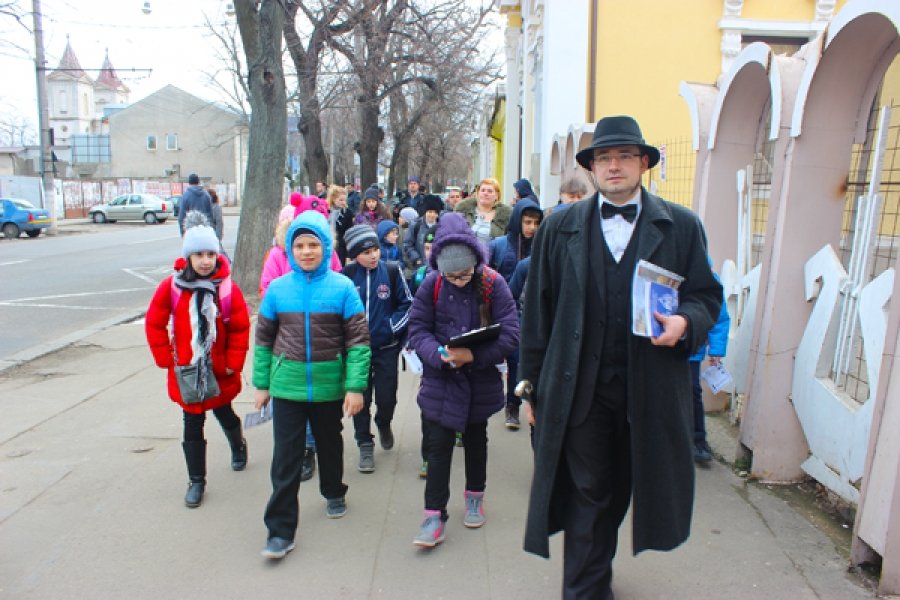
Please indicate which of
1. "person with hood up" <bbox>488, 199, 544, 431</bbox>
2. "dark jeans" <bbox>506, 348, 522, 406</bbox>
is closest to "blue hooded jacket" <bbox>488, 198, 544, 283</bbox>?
"person with hood up" <bbox>488, 199, 544, 431</bbox>

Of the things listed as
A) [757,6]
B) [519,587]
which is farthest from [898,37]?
[757,6]

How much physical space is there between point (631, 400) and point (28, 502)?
375cm

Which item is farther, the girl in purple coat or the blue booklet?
the girl in purple coat

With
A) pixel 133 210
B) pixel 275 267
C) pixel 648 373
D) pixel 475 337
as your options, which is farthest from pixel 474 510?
pixel 133 210

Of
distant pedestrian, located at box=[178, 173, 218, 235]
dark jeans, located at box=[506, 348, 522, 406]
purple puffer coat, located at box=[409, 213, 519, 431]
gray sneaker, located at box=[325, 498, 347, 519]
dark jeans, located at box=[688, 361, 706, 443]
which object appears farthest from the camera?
distant pedestrian, located at box=[178, 173, 218, 235]

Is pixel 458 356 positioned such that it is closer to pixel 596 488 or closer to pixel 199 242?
pixel 596 488

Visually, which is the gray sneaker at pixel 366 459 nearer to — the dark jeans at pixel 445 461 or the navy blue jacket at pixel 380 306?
the navy blue jacket at pixel 380 306

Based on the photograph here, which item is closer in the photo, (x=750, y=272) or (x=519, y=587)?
(x=519, y=587)

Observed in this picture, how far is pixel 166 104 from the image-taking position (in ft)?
203

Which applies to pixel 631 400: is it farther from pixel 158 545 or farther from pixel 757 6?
pixel 757 6

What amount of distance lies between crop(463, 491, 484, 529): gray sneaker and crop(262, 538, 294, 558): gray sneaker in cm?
97

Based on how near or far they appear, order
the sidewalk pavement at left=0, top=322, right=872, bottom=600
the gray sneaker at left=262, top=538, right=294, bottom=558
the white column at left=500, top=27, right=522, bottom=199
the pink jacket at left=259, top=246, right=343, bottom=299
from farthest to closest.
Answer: the white column at left=500, top=27, right=522, bottom=199, the pink jacket at left=259, top=246, right=343, bottom=299, the gray sneaker at left=262, top=538, right=294, bottom=558, the sidewalk pavement at left=0, top=322, right=872, bottom=600

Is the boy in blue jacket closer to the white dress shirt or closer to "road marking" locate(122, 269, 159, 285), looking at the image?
the white dress shirt

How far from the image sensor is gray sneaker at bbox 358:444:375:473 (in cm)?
457
